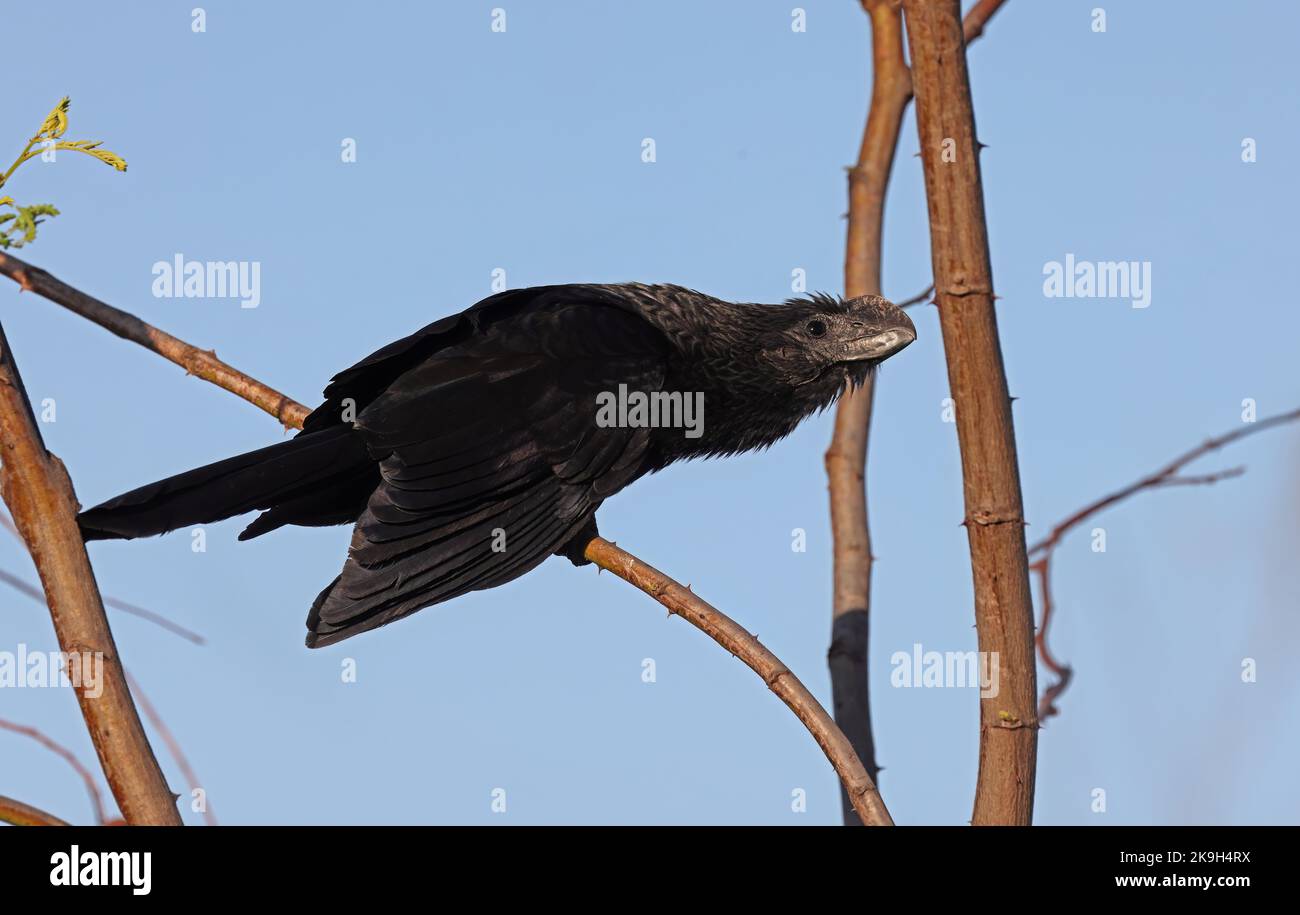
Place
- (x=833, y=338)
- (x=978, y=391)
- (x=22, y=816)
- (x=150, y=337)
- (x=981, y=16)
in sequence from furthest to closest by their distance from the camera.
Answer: (x=833, y=338) < (x=981, y=16) < (x=150, y=337) < (x=978, y=391) < (x=22, y=816)

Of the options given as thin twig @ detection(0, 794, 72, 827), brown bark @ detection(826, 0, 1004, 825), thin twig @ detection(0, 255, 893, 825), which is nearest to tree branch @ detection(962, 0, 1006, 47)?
brown bark @ detection(826, 0, 1004, 825)

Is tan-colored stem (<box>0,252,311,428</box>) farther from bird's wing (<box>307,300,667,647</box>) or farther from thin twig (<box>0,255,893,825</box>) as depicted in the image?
bird's wing (<box>307,300,667,647</box>)

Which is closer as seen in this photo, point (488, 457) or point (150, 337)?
point (150, 337)

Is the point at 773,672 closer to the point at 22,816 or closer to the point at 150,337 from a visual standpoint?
the point at 22,816

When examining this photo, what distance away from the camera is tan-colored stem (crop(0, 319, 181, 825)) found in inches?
88.6

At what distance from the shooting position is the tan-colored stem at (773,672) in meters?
2.51

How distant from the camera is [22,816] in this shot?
221 centimetres

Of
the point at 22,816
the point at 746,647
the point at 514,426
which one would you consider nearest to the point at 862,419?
the point at 514,426

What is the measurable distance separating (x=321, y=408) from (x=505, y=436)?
1.83ft

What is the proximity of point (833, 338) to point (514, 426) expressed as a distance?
3.92 feet

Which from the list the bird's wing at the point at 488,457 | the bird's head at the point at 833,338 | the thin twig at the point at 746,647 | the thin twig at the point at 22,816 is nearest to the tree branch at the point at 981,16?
the bird's head at the point at 833,338

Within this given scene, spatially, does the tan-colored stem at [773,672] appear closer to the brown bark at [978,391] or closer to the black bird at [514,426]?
the brown bark at [978,391]

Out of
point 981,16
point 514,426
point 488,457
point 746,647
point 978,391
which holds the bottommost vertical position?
point 746,647

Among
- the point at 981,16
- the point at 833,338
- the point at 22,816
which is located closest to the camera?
the point at 22,816
